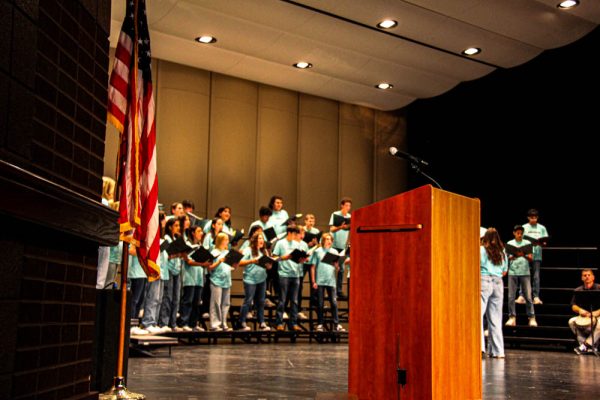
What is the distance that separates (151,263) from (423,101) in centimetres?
1344

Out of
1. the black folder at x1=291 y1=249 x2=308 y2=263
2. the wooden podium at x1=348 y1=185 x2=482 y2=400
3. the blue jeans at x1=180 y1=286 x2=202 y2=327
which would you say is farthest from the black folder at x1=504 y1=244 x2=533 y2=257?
the wooden podium at x1=348 y1=185 x2=482 y2=400

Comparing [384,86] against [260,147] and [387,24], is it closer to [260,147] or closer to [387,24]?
[260,147]

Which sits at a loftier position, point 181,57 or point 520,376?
point 181,57

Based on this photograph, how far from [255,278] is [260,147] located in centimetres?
479

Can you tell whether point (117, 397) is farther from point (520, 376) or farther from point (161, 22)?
point (161, 22)

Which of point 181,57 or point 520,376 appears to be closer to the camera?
point 520,376

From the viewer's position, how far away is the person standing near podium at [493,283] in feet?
31.2

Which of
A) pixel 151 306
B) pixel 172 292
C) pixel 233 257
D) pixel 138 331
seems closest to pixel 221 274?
pixel 233 257

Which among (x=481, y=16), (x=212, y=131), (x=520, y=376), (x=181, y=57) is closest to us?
(x=520, y=376)

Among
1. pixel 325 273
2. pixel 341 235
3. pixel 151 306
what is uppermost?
pixel 341 235

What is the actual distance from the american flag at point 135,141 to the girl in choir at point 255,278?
6947mm

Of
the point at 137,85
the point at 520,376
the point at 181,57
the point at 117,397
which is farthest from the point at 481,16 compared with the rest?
the point at 117,397

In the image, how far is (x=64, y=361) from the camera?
2.71 metres

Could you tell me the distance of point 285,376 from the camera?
21.0 ft
